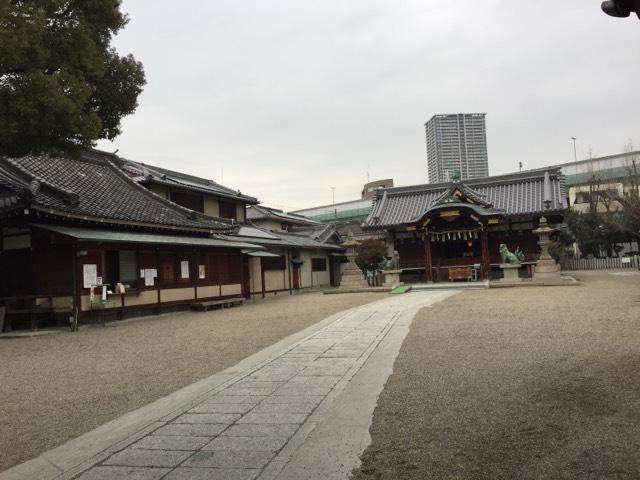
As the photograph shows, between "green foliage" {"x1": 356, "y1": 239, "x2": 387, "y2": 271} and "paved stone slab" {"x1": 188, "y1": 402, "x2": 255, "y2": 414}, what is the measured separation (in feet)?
89.9

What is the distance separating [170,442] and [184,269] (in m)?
14.3

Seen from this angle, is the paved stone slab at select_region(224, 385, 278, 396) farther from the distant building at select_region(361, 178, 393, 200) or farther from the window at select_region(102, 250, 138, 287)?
the distant building at select_region(361, 178, 393, 200)

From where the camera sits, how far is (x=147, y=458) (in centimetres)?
408

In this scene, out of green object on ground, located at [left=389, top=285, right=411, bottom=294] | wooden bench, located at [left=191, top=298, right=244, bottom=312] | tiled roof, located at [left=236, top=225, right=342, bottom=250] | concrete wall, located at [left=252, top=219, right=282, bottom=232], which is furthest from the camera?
concrete wall, located at [left=252, top=219, right=282, bottom=232]

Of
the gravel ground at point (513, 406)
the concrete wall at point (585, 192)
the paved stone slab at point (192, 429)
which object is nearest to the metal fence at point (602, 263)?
the concrete wall at point (585, 192)

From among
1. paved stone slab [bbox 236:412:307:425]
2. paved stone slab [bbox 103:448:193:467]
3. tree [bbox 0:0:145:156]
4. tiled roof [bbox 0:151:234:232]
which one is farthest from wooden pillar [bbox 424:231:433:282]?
paved stone slab [bbox 103:448:193:467]

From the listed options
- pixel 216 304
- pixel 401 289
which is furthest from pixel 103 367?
pixel 401 289

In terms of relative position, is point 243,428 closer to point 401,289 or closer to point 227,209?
point 401,289

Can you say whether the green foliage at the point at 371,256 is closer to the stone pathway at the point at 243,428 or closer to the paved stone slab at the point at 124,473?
the stone pathway at the point at 243,428

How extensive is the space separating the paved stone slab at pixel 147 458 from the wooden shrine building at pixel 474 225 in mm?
22908

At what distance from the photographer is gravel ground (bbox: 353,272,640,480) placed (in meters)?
3.57

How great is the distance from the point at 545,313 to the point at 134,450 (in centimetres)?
1031

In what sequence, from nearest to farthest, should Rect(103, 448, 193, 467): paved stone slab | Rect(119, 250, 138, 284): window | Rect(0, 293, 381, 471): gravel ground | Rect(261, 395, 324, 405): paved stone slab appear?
Rect(103, 448, 193, 467): paved stone slab
Rect(0, 293, 381, 471): gravel ground
Rect(261, 395, 324, 405): paved stone slab
Rect(119, 250, 138, 284): window

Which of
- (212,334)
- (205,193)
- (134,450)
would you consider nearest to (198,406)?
(134,450)
